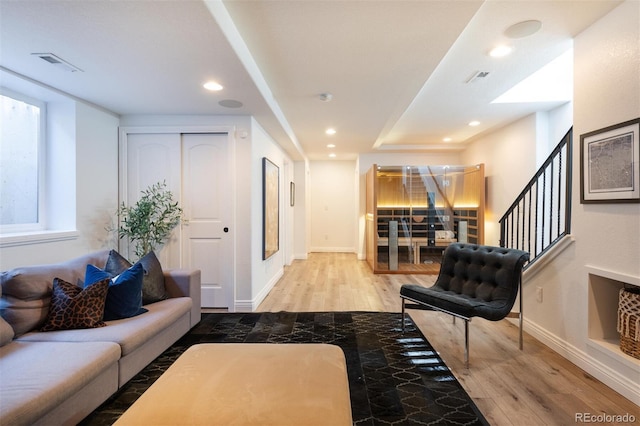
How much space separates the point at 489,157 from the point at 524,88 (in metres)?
1.82

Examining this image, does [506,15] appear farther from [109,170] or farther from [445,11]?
[109,170]

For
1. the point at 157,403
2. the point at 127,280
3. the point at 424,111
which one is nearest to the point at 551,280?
the point at 424,111

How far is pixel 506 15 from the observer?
83.2 inches

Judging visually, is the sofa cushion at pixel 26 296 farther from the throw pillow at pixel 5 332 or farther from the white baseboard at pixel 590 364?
the white baseboard at pixel 590 364

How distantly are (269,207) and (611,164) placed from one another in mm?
3615

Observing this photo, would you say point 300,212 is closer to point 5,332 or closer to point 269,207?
point 269,207

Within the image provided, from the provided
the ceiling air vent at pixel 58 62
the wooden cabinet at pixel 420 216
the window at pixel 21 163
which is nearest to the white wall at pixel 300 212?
the wooden cabinet at pixel 420 216

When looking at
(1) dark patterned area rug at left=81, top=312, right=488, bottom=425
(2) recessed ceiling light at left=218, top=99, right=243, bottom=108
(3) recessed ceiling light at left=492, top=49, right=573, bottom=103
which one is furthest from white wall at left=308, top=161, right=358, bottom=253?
(2) recessed ceiling light at left=218, top=99, right=243, bottom=108

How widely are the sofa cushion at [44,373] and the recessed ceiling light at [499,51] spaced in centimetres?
354

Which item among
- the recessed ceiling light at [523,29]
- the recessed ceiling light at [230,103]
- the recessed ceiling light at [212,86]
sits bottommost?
the recessed ceiling light at [212,86]

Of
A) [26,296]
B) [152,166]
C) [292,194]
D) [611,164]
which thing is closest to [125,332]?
[26,296]

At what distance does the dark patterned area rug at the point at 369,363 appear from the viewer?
71.1 inches

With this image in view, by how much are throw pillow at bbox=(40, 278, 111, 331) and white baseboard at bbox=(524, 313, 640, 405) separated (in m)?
3.42

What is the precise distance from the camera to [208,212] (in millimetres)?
3686
